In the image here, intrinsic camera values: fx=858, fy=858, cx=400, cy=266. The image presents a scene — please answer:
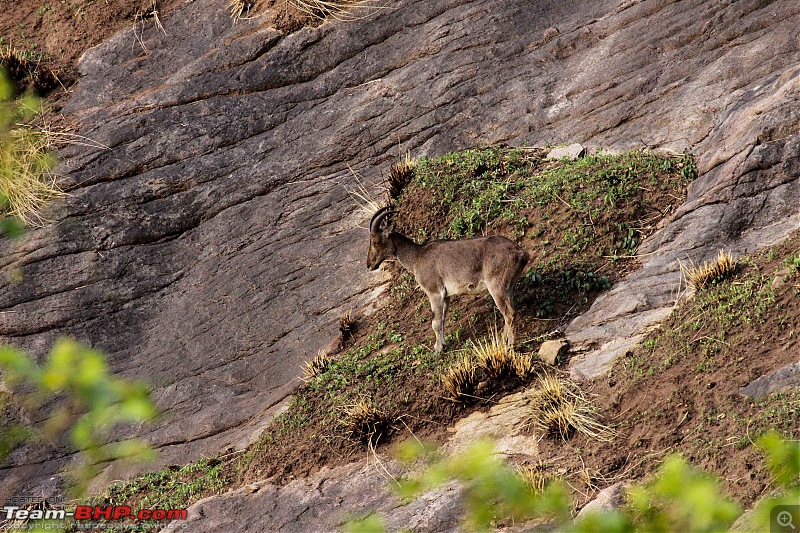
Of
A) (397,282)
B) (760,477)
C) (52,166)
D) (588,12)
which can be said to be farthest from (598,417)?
(52,166)

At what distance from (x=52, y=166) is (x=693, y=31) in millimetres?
11588

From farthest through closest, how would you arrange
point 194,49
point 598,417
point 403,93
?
point 194,49
point 403,93
point 598,417

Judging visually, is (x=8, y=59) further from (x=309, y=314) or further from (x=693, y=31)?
(x=693, y=31)

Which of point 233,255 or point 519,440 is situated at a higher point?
point 233,255

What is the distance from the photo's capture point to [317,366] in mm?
12422

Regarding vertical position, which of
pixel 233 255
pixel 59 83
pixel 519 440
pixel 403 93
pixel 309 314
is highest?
pixel 59 83

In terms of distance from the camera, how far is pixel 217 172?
604 inches

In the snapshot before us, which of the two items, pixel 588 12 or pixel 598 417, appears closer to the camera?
pixel 598 417

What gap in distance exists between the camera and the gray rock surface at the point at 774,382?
8633 millimetres

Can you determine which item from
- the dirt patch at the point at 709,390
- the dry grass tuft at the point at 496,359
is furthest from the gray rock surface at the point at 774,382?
the dry grass tuft at the point at 496,359

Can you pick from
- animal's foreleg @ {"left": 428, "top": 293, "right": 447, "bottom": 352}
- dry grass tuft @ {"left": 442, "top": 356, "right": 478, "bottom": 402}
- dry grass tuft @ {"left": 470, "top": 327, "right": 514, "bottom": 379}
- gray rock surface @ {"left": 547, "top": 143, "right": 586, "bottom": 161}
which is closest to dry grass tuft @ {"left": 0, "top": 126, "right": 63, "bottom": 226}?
animal's foreleg @ {"left": 428, "top": 293, "right": 447, "bottom": 352}

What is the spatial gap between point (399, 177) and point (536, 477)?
22.2 ft

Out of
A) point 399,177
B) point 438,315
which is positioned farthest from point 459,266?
point 399,177

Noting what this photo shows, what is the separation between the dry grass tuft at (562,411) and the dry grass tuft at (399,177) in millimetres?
5143
